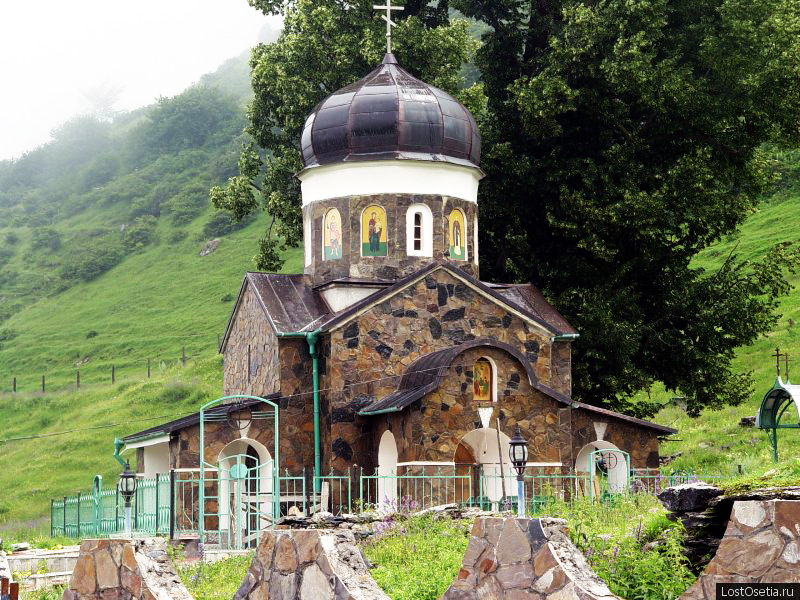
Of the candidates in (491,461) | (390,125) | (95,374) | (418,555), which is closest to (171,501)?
(491,461)

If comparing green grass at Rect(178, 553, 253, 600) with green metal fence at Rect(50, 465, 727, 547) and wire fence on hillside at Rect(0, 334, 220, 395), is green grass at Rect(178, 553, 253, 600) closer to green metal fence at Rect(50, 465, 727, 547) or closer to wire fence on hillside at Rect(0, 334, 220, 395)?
green metal fence at Rect(50, 465, 727, 547)

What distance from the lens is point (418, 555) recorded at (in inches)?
→ 493

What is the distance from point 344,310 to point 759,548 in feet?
42.2

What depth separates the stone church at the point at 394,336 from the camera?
18.7m

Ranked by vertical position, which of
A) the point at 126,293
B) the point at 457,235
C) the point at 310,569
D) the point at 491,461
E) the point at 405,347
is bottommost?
the point at 310,569

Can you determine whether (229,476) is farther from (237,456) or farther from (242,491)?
(237,456)

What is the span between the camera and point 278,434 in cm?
1980

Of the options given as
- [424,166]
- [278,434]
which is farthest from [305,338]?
[424,166]

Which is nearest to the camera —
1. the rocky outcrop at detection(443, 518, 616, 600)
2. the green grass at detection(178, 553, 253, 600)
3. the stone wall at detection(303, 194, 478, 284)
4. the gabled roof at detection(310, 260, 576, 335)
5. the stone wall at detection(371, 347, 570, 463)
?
the rocky outcrop at detection(443, 518, 616, 600)

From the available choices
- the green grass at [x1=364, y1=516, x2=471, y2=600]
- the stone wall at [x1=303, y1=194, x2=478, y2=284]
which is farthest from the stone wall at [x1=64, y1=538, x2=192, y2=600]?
the stone wall at [x1=303, y1=194, x2=478, y2=284]

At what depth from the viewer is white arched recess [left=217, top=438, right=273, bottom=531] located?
63.1 feet

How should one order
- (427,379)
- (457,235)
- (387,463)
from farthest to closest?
(457,235)
(387,463)
(427,379)

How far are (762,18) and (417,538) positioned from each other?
554 inches

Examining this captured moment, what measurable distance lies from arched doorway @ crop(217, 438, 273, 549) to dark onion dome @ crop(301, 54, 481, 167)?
17.4ft
